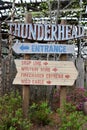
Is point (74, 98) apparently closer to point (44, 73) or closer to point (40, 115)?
point (44, 73)

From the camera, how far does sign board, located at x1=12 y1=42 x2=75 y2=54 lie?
9.33 metres

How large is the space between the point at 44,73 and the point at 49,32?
1121 millimetres

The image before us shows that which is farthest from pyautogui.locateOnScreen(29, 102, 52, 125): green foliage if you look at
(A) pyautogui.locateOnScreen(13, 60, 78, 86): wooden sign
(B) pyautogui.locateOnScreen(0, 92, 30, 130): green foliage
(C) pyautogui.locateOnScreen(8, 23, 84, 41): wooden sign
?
(C) pyautogui.locateOnScreen(8, 23, 84, 41): wooden sign

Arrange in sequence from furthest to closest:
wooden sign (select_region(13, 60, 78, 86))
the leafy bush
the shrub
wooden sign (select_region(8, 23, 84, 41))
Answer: the leafy bush
the shrub
wooden sign (select_region(8, 23, 84, 41))
wooden sign (select_region(13, 60, 78, 86))

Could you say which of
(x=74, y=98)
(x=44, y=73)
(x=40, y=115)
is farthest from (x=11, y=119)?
(x=74, y=98)

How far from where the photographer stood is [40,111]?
28.1 ft

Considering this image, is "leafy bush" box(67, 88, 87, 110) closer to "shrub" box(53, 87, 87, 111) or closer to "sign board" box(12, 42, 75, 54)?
"shrub" box(53, 87, 87, 111)

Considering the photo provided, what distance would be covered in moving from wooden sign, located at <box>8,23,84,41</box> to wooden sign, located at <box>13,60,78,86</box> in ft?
2.27

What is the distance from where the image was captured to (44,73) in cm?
936

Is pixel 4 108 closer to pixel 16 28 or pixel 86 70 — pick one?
pixel 16 28

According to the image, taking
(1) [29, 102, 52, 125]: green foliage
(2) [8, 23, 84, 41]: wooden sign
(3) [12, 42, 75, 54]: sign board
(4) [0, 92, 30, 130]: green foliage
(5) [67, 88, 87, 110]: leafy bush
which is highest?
(2) [8, 23, 84, 41]: wooden sign

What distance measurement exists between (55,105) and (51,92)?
52 cm

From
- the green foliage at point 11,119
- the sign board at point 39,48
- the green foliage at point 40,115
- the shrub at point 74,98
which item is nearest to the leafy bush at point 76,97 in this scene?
the shrub at point 74,98

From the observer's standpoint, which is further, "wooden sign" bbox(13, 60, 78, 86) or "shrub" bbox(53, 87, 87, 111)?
"shrub" bbox(53, 87, 87, 111)
